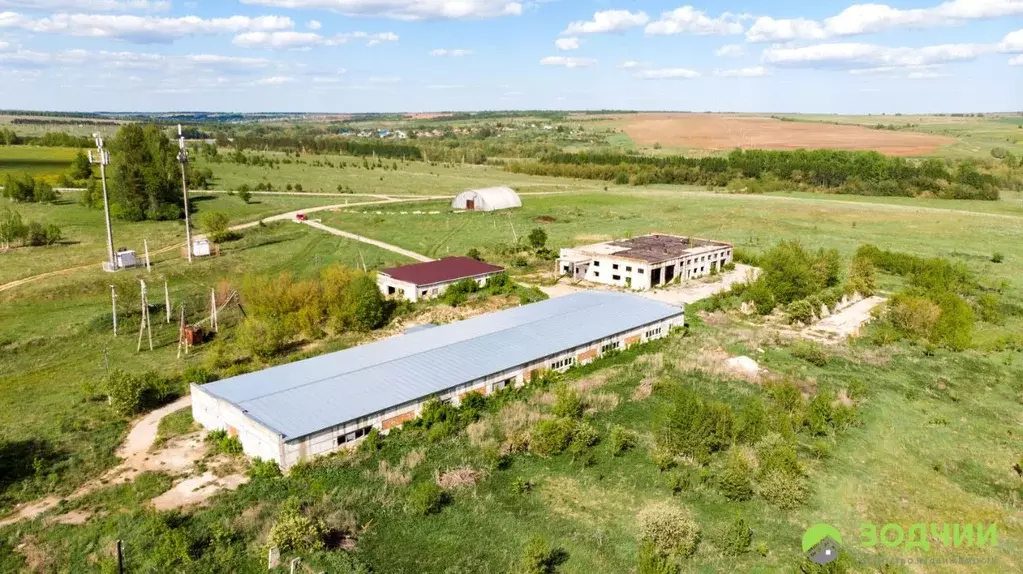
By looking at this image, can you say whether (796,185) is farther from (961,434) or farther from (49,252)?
(49,252)

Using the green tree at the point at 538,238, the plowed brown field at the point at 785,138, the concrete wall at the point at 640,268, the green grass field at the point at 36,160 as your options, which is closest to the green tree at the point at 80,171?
the green grass field at the point at 36,160

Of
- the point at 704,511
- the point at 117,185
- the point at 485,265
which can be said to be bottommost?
the point at 704,511

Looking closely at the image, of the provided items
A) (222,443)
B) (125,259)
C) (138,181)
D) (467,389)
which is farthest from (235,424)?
(138,181)

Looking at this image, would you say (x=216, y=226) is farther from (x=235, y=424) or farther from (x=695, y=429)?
(x=695, y=429)

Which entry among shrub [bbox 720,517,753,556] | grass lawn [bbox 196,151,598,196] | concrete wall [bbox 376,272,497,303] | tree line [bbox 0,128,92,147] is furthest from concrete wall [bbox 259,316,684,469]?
tree line [bbox 0,128,92,147]

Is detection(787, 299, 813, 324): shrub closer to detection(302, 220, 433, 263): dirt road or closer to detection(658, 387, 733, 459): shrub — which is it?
detection(658, 387, 733, 459): shrub

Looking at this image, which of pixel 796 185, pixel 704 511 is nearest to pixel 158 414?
pixel 704 511

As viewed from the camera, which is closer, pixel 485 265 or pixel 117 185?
pixel 485 265
